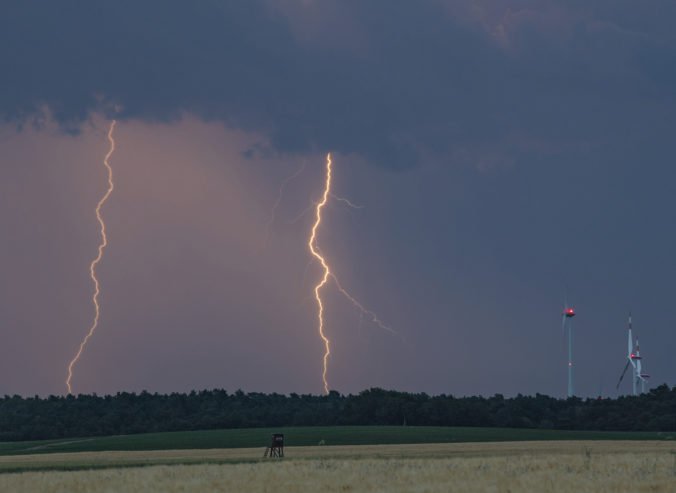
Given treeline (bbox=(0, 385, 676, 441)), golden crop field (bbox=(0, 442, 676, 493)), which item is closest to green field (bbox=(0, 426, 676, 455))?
treeline (bbox=(0, 385, 676, 441))

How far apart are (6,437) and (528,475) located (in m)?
135

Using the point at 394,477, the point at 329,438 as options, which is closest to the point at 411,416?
the point at 329,438

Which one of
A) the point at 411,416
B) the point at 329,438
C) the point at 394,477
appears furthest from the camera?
the point at 411,416

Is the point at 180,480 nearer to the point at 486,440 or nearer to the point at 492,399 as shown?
the point at 486,440

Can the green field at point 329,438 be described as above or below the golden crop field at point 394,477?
above

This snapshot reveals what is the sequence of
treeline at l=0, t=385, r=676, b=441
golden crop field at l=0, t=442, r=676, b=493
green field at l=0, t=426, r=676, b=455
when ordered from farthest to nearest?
treeline at l=0, t=385, r=676, b=441
green field at l=0, t=426, r=676, b=455
golden crop field at l=0, t=442, r=676, b=493

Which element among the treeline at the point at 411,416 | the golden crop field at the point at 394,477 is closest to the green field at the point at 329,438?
the treeline at the point at 411,416

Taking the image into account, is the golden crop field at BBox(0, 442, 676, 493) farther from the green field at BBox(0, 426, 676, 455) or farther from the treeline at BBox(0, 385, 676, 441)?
the treeline at BBox(0, 385, 676, 441)

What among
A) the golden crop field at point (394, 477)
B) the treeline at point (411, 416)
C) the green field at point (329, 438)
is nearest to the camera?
the golden crop field at point (394, 477)

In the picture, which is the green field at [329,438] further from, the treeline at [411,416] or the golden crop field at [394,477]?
the golden crop field at [394,477]

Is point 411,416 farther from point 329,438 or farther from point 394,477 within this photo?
point 394,477

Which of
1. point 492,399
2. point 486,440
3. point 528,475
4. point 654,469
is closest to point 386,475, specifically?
point 528,475

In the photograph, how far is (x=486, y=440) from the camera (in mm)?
118750

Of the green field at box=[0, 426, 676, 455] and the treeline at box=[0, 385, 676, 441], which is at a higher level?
the treeline at box=[0, 385, 676, 441]
